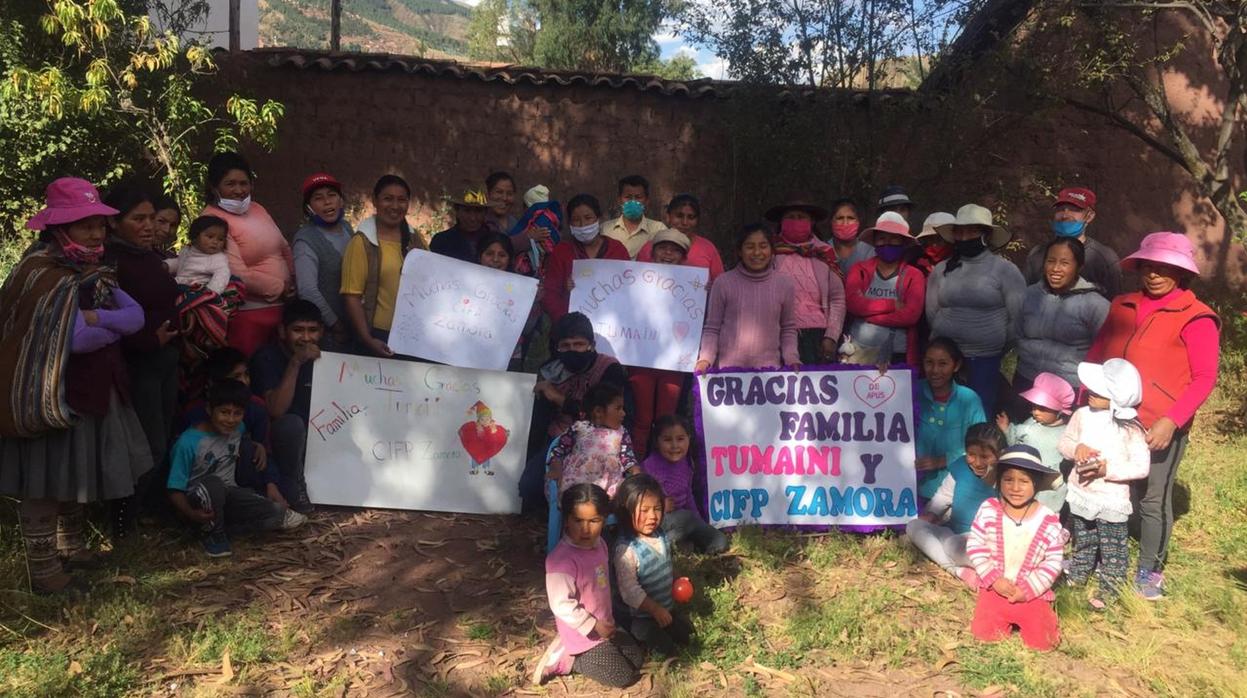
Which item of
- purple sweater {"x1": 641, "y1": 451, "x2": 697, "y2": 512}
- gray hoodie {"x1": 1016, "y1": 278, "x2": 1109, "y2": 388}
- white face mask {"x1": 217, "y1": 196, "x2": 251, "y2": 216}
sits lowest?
purple sweater {"x1": 641, "y1": 451, "x2": 697, "y2": 512}

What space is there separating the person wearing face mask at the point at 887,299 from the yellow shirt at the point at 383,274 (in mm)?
2695

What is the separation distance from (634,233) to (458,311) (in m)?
1.38

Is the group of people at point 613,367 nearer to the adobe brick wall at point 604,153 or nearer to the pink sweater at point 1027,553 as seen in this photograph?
the pink sweater at point 1027,553

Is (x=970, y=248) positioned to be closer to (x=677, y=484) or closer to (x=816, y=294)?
(x=816, y=294)

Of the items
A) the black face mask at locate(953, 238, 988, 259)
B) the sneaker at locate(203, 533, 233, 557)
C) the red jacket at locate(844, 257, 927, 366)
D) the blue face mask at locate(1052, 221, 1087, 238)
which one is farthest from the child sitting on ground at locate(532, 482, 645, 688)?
the blue face mask at locate(1052, 221, 1087, 238)

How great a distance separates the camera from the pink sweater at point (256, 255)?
5.00m

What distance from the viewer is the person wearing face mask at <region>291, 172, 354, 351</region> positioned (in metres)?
5.18

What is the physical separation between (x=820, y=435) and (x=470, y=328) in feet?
7.03

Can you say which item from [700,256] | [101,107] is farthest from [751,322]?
[101,107]

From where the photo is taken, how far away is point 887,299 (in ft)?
17.8

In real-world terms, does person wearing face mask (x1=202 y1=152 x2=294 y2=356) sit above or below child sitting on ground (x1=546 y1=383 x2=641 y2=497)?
above

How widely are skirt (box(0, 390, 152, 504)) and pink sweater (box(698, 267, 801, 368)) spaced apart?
303 cm

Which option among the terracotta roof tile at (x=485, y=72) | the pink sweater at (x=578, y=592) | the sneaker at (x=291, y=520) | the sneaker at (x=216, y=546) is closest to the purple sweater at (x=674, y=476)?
the pink sweater at (x=578, y=592)

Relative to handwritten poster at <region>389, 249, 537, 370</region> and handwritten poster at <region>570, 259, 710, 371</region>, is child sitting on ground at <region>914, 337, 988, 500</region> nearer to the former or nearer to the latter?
handwritten poster at <region>570, 259, 710, 371</region>
